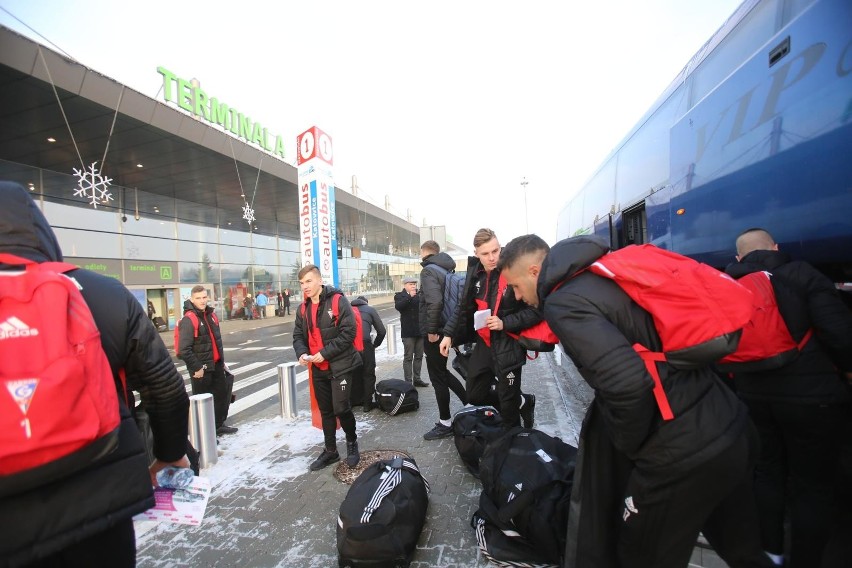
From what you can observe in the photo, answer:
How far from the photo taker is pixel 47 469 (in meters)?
1.07

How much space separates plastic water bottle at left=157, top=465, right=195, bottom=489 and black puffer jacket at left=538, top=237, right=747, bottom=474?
1663 millimetres

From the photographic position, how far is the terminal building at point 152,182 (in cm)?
1077

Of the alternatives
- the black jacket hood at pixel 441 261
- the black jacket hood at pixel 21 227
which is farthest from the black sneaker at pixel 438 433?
the black jacket hood at pixel 21 227

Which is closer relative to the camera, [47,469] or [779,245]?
[47,469]

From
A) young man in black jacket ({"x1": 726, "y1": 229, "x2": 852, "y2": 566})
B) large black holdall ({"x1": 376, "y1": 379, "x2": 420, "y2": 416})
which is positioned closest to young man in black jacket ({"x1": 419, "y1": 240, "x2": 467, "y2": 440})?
large black holdall ({"x1": 376, "y1": 379, "x2": 420, "y2": 416})

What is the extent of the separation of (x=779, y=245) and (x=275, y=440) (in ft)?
16.9

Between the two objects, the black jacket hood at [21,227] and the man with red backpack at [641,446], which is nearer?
the black jacket hood at [21,227]

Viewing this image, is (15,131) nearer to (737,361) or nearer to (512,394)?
(512,394)

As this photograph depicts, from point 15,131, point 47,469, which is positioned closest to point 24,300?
point 47,469

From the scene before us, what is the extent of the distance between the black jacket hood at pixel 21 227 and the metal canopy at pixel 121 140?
1166 cm

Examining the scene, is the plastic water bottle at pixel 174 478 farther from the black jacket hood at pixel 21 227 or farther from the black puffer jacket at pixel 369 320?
the black puffer jacket at pixel 369 320

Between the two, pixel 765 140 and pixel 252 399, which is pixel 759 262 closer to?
pixel 765 140

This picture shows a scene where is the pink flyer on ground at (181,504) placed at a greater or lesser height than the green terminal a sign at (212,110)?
lesser

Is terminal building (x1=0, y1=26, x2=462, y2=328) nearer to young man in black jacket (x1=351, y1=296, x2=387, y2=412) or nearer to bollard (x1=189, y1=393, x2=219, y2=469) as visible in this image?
young man in black jacket (x1=351, y1=296, x2=387, y2=412)
